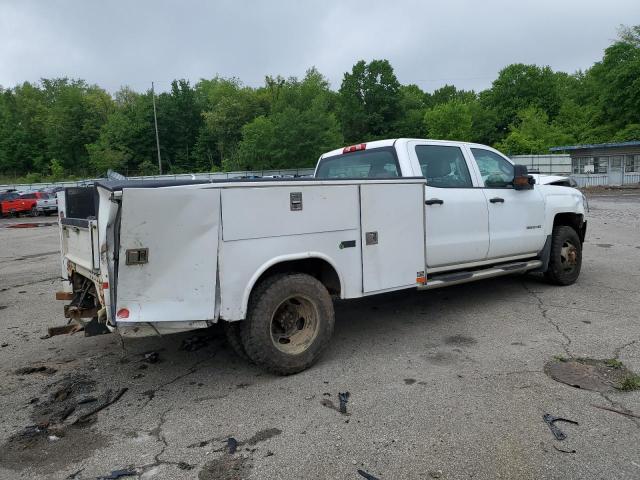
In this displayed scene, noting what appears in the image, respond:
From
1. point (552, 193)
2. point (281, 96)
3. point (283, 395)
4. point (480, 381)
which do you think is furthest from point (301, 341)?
point (281, 96)

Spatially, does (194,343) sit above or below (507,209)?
below

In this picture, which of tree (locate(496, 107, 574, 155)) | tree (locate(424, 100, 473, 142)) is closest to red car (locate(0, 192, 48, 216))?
tree (locate(496, 107, 574, 155))

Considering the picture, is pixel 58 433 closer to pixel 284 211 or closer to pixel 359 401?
pixel 359 401

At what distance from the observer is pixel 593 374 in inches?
163

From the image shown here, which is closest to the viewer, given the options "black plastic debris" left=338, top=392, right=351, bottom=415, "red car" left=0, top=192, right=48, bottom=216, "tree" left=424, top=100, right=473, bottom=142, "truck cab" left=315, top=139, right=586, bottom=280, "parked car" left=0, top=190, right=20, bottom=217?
"black plastic debris" left=338, top=392, right=351, bottom=415

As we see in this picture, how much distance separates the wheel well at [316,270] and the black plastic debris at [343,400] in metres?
1.08

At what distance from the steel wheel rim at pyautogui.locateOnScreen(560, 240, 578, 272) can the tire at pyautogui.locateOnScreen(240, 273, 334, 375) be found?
175 inches

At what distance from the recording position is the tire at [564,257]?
6.99m

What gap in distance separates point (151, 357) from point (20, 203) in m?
30.0

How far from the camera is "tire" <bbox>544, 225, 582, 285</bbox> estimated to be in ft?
22.9

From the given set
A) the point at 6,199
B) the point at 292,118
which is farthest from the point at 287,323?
the point at 292,118

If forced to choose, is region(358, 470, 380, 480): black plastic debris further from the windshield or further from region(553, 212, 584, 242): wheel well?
region(553, 212, 584, 242): wheel well

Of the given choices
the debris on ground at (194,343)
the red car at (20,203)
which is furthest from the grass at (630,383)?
the red car at (20,203)

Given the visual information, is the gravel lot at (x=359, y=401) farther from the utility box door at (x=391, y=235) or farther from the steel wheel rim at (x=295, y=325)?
the utility box door at (x=391, y=235)
